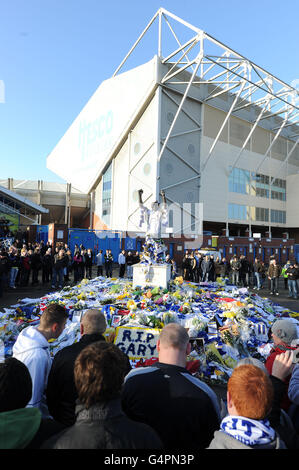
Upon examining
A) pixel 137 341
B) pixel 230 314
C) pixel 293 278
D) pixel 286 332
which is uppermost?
pixel 286 332

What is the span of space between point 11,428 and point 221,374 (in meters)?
4.57

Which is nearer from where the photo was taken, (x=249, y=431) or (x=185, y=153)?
(x=249, y=431)

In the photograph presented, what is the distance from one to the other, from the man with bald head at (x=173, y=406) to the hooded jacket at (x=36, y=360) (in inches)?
39.6

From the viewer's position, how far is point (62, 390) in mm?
2605

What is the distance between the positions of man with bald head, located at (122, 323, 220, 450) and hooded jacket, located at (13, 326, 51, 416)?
101 cm

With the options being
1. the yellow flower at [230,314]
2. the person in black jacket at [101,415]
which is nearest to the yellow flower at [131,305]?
the yellow flower at [230,314]

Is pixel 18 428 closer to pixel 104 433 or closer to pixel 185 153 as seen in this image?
pixel 104 433

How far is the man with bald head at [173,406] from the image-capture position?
204 cm

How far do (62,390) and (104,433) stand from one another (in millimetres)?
1261

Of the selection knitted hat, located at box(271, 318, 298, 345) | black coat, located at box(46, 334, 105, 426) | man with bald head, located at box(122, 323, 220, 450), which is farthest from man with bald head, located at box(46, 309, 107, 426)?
knitted hat, located at box(271, 318, 298, 345)

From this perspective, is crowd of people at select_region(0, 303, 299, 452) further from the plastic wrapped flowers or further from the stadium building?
the stadium building

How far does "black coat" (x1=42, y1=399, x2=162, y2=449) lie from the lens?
1499 mm

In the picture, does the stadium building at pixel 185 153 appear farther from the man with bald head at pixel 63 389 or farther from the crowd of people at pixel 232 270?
the man with bald head at pixel 63 389

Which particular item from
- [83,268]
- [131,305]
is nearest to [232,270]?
[83,268]
